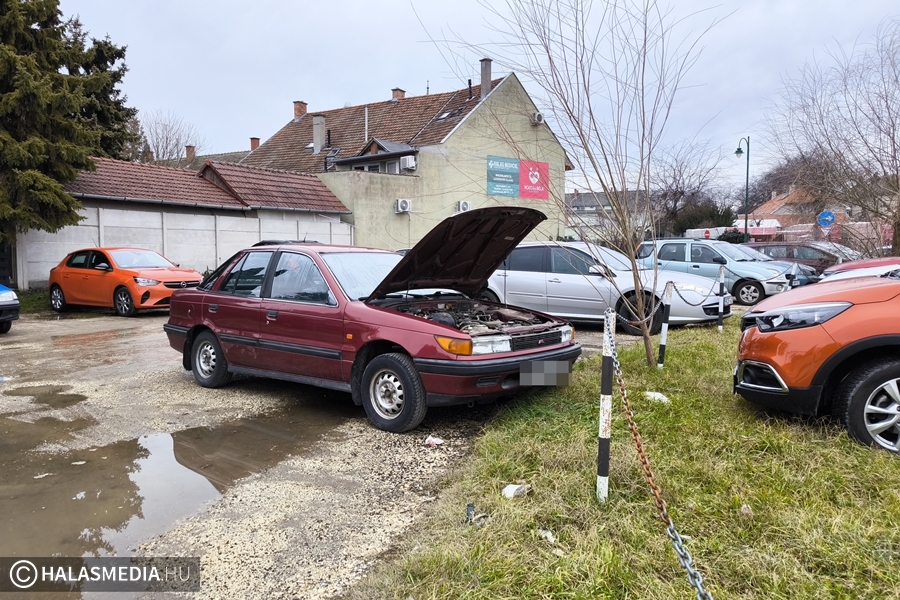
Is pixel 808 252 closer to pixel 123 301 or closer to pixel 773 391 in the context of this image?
pixel 773 391

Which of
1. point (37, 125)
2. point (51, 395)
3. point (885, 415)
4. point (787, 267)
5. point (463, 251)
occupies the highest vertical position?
point (37, 125)

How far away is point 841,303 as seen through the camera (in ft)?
13.9

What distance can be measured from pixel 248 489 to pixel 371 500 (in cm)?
84

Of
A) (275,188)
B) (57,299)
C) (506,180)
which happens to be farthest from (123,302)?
(506,180)

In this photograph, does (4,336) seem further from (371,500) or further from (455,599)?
(455,599)

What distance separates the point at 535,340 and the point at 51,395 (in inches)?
197

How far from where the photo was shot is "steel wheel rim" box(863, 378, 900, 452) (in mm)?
3910

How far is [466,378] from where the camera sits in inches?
189

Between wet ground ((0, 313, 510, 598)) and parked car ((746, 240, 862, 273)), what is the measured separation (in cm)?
1384

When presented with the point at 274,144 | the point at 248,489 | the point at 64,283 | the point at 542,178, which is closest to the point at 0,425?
the point at 248,489

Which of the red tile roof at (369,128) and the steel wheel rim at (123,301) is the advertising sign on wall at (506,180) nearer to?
the red tile roof at (369,128)

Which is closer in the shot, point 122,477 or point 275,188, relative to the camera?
point 122,477

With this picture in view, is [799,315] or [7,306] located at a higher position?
[799,315]

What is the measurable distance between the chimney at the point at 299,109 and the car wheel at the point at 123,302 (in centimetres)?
2466
